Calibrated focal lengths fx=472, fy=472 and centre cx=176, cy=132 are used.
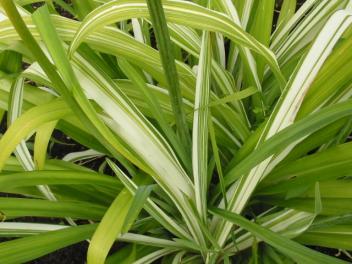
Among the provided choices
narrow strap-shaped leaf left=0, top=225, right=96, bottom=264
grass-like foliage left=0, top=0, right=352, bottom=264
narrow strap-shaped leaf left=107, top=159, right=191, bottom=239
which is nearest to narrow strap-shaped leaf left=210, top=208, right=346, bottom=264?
grass-like foliage left=0, top=0, right=352, bottom=264

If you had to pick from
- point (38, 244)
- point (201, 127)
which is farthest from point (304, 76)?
point (38, 244)

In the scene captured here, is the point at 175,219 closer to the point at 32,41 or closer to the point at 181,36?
the point at 181,36

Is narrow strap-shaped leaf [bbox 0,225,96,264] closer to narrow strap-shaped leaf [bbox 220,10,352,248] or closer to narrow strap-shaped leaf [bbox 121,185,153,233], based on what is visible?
narrow strap-shaped leaf [bbox 121,185,153,233]

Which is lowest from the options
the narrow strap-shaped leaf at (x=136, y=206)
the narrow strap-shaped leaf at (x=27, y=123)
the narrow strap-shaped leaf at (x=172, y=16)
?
the narrow strap-shaped leaf at (x=136, y=206)

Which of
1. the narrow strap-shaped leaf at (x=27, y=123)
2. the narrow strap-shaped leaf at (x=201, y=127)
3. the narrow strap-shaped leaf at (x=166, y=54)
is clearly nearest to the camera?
the narrow strap-shaped leaf at (x=166, y=54)

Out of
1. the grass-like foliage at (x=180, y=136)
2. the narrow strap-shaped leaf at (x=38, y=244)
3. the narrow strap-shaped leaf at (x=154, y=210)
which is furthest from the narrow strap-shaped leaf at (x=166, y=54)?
the narrow strap-shaped leaf at (x=38, y=244)

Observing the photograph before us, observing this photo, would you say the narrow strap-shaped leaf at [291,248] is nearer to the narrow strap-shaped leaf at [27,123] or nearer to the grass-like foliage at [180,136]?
the grass-like foliage at [180,136]

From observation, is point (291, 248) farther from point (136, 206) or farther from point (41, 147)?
point (41, 147)

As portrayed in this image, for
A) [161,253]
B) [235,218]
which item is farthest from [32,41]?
[161,253]
